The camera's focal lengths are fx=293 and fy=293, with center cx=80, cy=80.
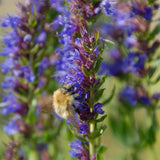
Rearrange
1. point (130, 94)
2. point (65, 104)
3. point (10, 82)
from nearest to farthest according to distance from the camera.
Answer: point (65, 104) → point (10, 82) → point (130, 94)

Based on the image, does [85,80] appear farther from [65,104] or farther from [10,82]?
[10,82]

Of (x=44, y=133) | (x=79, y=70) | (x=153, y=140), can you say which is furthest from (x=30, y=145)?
(x=79, y=70)

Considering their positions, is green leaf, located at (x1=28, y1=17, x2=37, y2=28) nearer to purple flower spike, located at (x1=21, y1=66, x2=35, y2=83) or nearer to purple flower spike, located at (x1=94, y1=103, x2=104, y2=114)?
purple flower spike, located at (x1=21, y1=66, x2=35, y2=83)

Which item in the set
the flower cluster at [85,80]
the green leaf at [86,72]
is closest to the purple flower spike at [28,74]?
the flower cluster at [85,80]

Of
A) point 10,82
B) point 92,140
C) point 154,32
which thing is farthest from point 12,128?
point 154,32

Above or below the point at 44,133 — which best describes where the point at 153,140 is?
below

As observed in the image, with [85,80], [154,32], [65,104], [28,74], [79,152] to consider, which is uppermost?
[154,32]

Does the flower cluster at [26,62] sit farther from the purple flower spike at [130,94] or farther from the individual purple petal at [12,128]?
the purple flower spike at [130,94]

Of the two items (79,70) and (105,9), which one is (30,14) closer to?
(105,9)

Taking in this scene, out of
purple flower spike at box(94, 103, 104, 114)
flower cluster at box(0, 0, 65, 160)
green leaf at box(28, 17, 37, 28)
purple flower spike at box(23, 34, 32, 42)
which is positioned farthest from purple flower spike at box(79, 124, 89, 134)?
green leaf at box(28, 17, 37, 28)
